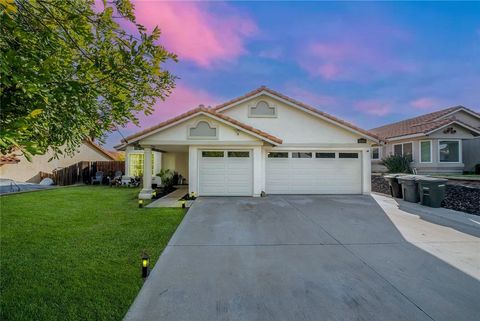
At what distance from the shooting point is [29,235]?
6.03m

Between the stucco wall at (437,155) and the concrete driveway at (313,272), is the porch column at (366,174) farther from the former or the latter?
the stucco wall at (437,155)

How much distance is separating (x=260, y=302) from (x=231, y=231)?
3.28 meters

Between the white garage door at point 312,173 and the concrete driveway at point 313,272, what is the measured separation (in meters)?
5.29

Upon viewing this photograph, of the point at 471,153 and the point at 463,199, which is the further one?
the point at 471,153

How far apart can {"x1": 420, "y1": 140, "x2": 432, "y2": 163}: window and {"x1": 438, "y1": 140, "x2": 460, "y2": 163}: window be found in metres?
0.81

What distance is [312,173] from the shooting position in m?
13.0

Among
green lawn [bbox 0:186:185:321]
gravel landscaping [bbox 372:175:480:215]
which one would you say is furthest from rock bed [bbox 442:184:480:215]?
green lawn [bbox 0:186:185:321]

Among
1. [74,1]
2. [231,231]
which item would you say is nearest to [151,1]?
[74,1]

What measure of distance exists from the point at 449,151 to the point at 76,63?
2401 centimetres

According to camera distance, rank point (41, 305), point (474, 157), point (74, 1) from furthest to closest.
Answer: point (474, 157)
point (74, 1)
point (41, 305)

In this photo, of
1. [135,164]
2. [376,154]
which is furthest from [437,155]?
[135,164]

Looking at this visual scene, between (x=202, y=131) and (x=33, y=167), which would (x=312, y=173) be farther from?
(x=33, y=167)

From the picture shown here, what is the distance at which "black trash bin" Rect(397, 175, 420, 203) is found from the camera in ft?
35.1

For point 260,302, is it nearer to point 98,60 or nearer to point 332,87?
point 98,60
